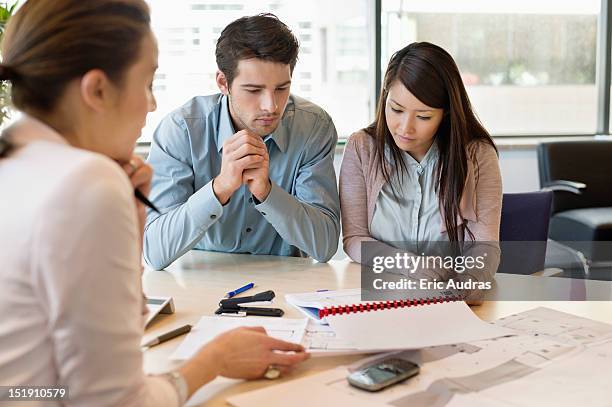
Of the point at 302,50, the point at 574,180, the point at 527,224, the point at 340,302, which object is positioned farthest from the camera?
the point at 302,50

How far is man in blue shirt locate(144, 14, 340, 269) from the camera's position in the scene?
5.76 ft

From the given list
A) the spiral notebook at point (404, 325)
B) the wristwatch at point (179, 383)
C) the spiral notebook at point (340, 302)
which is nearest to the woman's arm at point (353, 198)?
the spiral notebook at point (340, 302)

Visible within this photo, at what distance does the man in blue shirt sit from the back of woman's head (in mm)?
871

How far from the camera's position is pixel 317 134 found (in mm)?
2051

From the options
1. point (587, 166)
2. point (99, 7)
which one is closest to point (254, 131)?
point (99, 7)

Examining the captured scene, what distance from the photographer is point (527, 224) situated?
2.31 meters

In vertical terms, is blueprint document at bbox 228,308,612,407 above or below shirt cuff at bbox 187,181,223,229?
below

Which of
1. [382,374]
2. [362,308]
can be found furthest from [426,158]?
[382,374]

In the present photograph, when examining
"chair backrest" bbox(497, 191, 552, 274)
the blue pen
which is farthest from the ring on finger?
"chair backrest" bbox(497, 191, 552, 274)

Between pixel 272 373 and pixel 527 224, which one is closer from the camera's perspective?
pixel 272 373

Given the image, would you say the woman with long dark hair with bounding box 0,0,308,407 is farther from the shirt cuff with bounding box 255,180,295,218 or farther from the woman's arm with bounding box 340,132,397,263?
the woman's arm with bounding box 340,132,397,263

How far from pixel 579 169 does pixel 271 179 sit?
242cm

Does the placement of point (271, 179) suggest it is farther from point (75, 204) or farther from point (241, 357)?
point (75, 204)

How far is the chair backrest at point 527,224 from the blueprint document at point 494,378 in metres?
1.01
